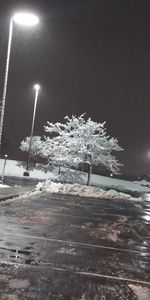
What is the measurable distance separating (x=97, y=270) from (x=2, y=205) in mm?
10204

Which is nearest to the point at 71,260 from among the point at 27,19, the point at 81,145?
the point at 27,19

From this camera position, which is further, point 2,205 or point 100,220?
point 2,205

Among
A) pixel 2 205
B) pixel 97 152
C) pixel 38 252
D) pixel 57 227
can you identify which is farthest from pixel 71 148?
pixel 38 252

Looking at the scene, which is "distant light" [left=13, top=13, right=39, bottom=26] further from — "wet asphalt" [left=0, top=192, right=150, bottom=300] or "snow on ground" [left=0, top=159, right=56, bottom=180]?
"snow on ground" [left=0, top=159, right=56, bottom=180]

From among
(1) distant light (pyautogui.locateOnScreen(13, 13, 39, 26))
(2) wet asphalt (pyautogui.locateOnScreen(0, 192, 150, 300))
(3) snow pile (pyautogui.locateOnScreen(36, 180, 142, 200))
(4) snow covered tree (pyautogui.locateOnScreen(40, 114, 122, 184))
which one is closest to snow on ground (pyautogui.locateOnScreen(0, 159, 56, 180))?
(4) snow covered tree (pyautogui.locateOnScreen(40, 114, 122, 184))

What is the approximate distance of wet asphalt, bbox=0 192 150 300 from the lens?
6.00 metres

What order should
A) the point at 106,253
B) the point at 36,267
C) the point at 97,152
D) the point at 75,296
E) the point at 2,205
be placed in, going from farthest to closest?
the point at 97,152 < the point at 2,205 < the point at 106,253 < the point at 36,267 < the point at 75,296

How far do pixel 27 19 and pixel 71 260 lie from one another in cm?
1413

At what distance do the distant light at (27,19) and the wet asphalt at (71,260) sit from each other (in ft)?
30.3

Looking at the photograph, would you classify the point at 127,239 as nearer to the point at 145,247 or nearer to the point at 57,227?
the point at 145,247

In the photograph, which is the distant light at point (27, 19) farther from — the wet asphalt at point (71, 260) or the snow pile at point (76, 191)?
the snow pile at point (76, 191)

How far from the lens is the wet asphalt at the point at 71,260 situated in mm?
5996

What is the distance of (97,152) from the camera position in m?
56.2

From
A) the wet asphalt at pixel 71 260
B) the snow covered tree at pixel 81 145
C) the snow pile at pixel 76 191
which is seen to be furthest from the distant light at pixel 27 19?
the snow covered tree at pixel 81 145
